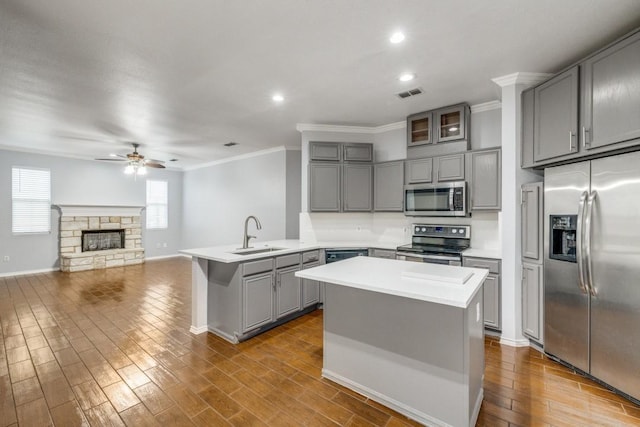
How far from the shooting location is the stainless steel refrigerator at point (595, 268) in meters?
2.06

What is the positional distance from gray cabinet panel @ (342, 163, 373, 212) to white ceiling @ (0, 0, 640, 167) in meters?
0.76

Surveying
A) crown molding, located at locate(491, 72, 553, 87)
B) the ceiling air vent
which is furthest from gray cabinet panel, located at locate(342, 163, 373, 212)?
crown molding, located at locate(491, 72, 553, 87)

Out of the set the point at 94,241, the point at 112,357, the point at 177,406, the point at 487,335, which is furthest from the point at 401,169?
the point at 94,241

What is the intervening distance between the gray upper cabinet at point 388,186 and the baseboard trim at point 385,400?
8.45ft

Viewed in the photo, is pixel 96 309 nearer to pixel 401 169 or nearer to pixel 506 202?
pixel 401 169

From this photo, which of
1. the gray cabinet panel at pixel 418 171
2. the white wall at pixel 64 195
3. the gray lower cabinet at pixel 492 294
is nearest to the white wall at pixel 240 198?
the white wall at pixel 64 195

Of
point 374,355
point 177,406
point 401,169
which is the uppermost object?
point 401,169

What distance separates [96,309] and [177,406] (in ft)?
9.79

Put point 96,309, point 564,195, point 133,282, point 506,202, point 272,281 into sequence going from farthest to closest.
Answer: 1. point 133,282
2. point 96,309
3. point 272,281
4. point 506,202
5. point 564,195

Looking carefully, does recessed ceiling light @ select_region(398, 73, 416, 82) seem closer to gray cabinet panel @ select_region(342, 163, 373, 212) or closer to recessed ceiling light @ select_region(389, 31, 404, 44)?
recessed ceiling light @ select_region(389, 31, 404, 44)

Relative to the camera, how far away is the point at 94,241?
7.27 metres

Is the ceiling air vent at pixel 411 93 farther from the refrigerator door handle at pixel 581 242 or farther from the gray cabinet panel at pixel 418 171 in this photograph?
the refrigerator door handle at pixel 581 242

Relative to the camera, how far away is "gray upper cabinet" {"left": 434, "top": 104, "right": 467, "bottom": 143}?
3659 mm

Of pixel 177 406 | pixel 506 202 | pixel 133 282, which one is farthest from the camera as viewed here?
pixel 133 282
